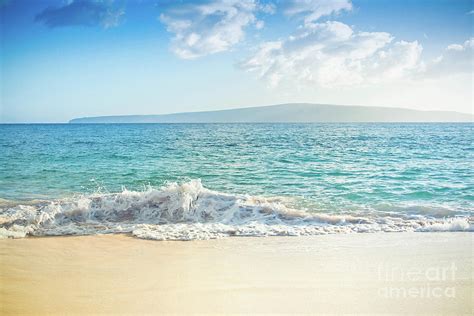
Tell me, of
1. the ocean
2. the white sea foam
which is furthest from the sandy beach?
the ocean

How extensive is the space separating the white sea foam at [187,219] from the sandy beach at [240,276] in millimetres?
717

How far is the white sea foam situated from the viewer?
7664 mm

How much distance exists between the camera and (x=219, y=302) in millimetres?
4074

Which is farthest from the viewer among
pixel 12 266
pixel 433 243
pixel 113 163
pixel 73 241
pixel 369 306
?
pixel 113 163

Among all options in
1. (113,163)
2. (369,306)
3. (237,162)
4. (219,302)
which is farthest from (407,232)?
(113,163)

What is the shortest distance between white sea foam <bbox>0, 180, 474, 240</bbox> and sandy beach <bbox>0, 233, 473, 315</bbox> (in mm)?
717

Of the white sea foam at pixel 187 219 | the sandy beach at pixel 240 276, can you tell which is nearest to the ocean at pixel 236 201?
the white sea foam at pixel 187 219

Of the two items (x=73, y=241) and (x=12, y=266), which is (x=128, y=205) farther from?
(x=12, y=266)

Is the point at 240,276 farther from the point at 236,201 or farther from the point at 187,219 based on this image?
the point at 236,201

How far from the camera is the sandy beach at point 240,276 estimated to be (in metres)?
4.03

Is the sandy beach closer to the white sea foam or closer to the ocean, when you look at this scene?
the white sea foam

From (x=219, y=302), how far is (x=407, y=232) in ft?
17.3

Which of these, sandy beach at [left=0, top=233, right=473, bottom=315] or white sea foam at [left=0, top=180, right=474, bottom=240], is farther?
white sea foam at [left=0, top=180, right=474, bottom=240]

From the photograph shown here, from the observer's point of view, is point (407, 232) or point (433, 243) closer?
point (433, 243)
